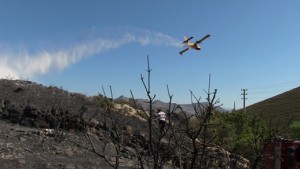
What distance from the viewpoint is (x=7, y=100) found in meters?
19.4

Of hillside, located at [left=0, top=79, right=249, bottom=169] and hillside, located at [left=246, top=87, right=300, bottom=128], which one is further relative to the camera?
hillside, located at [left=246, top=87, right=300, bottom=128]

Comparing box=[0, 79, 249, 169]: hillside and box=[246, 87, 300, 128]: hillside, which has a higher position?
box=[246, 87, 300, 128]: hillside

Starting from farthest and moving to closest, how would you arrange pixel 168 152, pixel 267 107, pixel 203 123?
pixel 267 107 → pixel 168 152 → pixel 203 123

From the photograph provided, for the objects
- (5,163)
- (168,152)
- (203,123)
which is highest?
(203,123)

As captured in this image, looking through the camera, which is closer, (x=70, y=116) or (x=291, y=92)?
(x=70, y=116)

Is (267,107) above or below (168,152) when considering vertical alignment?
above

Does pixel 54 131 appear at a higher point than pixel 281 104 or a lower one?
lower

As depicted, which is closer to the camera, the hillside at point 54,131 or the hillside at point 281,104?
the hillside at point 54,131

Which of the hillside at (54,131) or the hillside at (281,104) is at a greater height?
the hillside at (281,104)

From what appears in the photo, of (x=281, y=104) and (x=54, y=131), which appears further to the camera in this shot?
(x=281, y=104)

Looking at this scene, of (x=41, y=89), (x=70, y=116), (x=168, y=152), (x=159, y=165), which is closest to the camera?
(x=159, y=165)

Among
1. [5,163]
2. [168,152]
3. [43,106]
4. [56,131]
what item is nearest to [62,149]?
[56,131]

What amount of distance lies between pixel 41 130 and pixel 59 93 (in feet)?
20.9

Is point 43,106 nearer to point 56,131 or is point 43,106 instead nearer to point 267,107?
point 56,131
